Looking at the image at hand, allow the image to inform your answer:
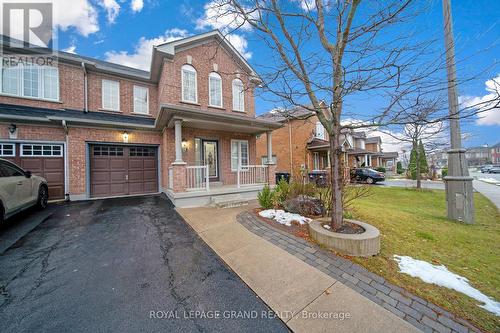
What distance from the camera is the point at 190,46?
9.80 metres

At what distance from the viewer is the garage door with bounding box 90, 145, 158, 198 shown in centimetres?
904

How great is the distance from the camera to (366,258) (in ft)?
10.8

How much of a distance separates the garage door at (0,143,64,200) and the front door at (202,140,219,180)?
6.07 meters

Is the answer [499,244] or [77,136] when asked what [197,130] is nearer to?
[77,136]

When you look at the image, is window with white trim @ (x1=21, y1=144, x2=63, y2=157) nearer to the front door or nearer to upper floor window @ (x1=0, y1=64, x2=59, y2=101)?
upper floor window @ (x1=0, y1=64, x2=59, y2=101)

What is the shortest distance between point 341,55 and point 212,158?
771cm

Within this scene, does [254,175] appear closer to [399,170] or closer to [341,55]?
[341,55]

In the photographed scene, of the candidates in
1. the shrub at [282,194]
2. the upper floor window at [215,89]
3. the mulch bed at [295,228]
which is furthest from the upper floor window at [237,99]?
the mulch bed at [295,228]

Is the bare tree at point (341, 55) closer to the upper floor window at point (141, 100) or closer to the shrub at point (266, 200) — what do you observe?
the shrub at point (266, 200)

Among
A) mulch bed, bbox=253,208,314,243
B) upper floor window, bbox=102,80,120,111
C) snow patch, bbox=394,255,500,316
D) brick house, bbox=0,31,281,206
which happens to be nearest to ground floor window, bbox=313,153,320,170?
brick house, bbox=0,31,281,206

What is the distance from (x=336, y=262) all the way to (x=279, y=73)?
400 cm

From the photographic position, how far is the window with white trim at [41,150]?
7.92m

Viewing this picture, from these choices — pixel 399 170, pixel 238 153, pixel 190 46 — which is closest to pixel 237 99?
pixel 238 153

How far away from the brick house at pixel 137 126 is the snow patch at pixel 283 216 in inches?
112
